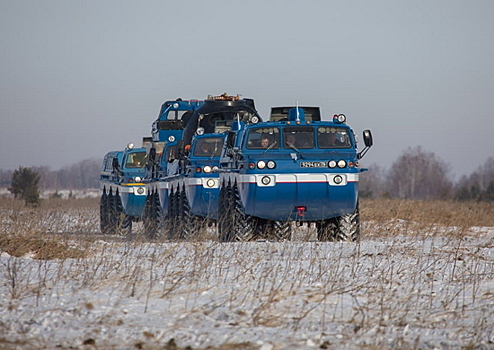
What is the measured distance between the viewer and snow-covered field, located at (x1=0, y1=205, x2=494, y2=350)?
8328mm

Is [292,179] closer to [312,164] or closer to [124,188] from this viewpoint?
[312,164]

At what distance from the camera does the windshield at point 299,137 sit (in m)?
18.0

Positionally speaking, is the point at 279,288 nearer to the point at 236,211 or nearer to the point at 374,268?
the point at 374,268

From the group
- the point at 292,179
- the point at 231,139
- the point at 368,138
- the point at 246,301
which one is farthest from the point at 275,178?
the point at 246,301

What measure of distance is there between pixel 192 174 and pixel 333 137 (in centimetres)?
482

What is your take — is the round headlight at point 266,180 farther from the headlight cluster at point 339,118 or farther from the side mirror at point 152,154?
the side mirror at point 152,154

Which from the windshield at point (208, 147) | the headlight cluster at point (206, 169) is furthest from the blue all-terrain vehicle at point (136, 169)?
the headlight cluster at point (206, 169)

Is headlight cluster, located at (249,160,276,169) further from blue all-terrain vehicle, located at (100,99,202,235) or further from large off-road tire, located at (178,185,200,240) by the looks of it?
blue all-terrain vehicle, located at (100,99,202,235)

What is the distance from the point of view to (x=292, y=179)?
57.2 ft

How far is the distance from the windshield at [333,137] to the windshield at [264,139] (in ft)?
2.62

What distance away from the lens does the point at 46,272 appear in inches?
449

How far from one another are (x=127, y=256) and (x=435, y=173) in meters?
148

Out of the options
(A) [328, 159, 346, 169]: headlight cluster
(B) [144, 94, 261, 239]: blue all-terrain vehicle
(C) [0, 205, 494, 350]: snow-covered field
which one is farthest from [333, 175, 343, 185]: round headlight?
(C) [0, 205, 494, 350]: snow-covered field

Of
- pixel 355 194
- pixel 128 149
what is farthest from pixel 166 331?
pixel 128 149
